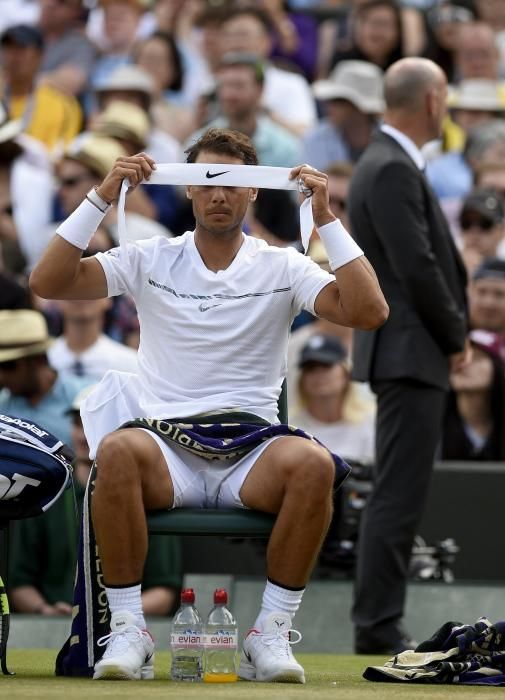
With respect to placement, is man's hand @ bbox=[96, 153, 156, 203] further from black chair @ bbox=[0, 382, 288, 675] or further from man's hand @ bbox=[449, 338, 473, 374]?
man's hand @ bbox=[449, 338, 473, 374]

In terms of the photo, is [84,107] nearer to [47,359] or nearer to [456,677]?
[47,359]

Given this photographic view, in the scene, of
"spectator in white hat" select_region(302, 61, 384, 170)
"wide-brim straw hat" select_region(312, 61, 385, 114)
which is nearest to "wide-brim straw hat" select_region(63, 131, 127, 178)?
"spectator in white hat" select_region(302, 61, 384, 170)

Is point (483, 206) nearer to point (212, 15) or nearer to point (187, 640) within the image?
point (212, 15)

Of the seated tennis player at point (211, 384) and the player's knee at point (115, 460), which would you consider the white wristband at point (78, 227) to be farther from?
the player's knee at point (115, 460)

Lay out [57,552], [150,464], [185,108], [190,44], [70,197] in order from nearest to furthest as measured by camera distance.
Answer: [150,464] < [57,552] < [70,197] < [185,108] < [190,44]

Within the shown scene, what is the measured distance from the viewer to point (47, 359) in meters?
9.10

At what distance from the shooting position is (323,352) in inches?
353

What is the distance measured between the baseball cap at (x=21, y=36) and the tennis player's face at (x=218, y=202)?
780 cm

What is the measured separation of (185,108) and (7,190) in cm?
226

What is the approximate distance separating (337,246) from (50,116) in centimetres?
781

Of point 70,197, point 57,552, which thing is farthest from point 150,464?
point 70,197

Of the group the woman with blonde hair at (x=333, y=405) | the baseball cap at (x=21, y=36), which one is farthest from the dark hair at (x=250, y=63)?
the woman with blonde hair at (x=333, y=405)

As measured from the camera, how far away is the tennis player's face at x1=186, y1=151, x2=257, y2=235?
542 cm

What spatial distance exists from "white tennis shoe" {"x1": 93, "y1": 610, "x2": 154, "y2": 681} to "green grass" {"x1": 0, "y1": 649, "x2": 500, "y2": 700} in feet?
0.20
